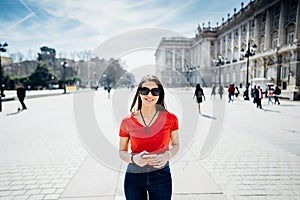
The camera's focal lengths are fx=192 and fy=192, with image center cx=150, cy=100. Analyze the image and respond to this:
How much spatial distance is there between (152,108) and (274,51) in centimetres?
4073

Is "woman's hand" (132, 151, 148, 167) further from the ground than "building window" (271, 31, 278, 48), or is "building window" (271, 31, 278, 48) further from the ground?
"building window" (271, 31, 278, 48)

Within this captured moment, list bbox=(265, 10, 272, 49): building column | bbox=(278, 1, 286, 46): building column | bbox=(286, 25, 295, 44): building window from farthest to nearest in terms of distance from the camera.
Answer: bbox=(265, 10, 272, 49): building column → bbox=(278, 1, 286, 46): building column → bbox=(286, 25, 295, 44): building window

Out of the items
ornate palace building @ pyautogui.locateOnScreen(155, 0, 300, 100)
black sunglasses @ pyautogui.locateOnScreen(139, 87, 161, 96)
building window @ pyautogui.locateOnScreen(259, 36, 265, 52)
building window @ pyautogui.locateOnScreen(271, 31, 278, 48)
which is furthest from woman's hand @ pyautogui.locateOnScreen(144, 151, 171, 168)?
building window @ pyautogui.locateOnScreen(259, 36, 265, 52)

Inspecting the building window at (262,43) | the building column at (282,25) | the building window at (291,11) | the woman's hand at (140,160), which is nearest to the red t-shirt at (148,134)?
the woman's hand at (140,160)

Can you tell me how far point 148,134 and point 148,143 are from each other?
3.3 inches

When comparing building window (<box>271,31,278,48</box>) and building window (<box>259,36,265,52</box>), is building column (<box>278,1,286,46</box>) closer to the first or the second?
building window (<box>271,31,278,48</box>)

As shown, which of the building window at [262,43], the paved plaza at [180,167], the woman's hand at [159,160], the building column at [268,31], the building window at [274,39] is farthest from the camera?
the building window at [262,43]

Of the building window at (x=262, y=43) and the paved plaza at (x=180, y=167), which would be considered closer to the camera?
the paved plaza at (x=180, y=167)

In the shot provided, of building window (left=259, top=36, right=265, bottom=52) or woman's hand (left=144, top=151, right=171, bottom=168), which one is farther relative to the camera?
building window (left=259, top=36, right=265, bottom=52)

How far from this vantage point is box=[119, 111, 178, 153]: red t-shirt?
1824mm

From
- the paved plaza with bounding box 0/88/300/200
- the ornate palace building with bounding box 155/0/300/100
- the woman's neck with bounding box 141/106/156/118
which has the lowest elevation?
the paved plaza with bounding box 0/88/300/200

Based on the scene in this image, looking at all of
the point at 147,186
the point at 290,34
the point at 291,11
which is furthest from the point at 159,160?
the point at 291,11

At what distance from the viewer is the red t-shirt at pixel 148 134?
1.82 m

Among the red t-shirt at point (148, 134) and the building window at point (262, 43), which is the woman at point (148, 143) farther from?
the building window at point (262, 43)
